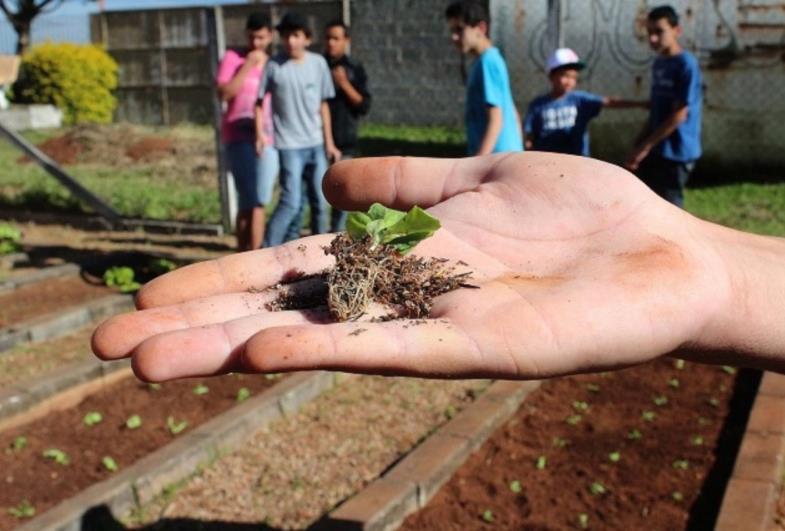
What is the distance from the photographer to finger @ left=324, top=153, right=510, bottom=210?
2670 millimetres

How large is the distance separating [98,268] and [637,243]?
6.02 m

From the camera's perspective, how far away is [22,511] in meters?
3.81

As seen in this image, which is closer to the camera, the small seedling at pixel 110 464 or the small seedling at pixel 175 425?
the small seedling at pixel 110 464

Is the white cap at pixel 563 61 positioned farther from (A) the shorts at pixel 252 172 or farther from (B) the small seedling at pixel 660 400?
(B) the small seedling at pixel 660 400

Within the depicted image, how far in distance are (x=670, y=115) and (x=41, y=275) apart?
15.9 feet

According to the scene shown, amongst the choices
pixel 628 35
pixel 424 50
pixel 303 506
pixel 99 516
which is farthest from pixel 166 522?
pixel 424 50

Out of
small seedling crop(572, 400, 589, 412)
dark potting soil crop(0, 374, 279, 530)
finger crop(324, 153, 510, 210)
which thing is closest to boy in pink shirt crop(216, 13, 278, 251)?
dark potting soil crop(0, 374, 279, 530)

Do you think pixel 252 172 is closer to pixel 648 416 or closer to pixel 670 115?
pixel 670 115

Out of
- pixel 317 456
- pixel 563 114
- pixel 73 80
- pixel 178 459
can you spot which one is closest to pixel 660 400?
pixel 317 456

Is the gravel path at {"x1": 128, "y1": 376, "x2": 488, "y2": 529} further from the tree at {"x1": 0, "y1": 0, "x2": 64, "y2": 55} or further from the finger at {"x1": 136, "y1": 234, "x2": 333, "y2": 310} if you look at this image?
the tree at {"x1": 0, "y1": 0, "x2": 64, "y2": 55}

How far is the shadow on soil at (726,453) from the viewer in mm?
3812

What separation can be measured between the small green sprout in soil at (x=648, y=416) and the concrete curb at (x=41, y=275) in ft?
15.5

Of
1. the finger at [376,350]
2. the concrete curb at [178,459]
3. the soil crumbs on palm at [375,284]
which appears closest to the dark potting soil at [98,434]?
Result: the concrete curb at [178,459]

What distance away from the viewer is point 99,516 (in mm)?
3707
